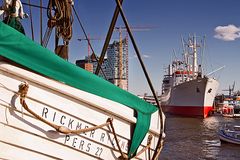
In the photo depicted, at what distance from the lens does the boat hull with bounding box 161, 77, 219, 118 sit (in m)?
56.6

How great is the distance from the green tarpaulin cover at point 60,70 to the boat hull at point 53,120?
0.33ft

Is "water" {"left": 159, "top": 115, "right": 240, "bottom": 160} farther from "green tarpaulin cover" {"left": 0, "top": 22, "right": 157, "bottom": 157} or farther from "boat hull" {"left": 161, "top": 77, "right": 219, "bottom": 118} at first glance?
"boat hull" {"left": 161, "top": 77, "right": 219, "bottom": 118}

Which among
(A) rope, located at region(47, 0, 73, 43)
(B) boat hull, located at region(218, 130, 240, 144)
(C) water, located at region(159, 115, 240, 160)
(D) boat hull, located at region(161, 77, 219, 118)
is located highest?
(A) rope, located at region(47, 0, 73, 43)

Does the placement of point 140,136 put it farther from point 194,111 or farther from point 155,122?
point 194,111

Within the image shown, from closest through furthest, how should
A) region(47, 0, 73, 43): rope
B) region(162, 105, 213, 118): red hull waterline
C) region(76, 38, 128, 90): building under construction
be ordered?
region(47, 0, 73, 43): rope, region(76, 38, 128, 90): building under construction, region(162, 105, 213, 118): red hull waterline

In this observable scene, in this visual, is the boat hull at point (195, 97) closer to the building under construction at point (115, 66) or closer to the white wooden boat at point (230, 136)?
the building under construction at point (115, 66)

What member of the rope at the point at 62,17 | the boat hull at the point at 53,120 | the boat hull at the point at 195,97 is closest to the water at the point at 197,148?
the rope at the point at 62,17

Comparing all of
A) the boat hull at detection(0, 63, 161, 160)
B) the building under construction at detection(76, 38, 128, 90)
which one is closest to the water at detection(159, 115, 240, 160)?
the building under construction at detection(76, 38, 128, 90)

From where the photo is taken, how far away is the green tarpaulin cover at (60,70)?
370 centimetres

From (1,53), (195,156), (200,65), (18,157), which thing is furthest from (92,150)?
(200,65)

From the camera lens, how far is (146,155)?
16.7ft

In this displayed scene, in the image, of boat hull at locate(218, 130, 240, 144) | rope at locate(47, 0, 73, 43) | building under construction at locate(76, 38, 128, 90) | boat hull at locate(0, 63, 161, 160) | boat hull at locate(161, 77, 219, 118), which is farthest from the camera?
boat hull at locate(161, 77, 219, 118)

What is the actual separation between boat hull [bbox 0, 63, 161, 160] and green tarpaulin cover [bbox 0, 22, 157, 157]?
0.10 m

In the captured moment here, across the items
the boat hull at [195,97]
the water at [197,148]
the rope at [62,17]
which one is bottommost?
the water at [197,148]
